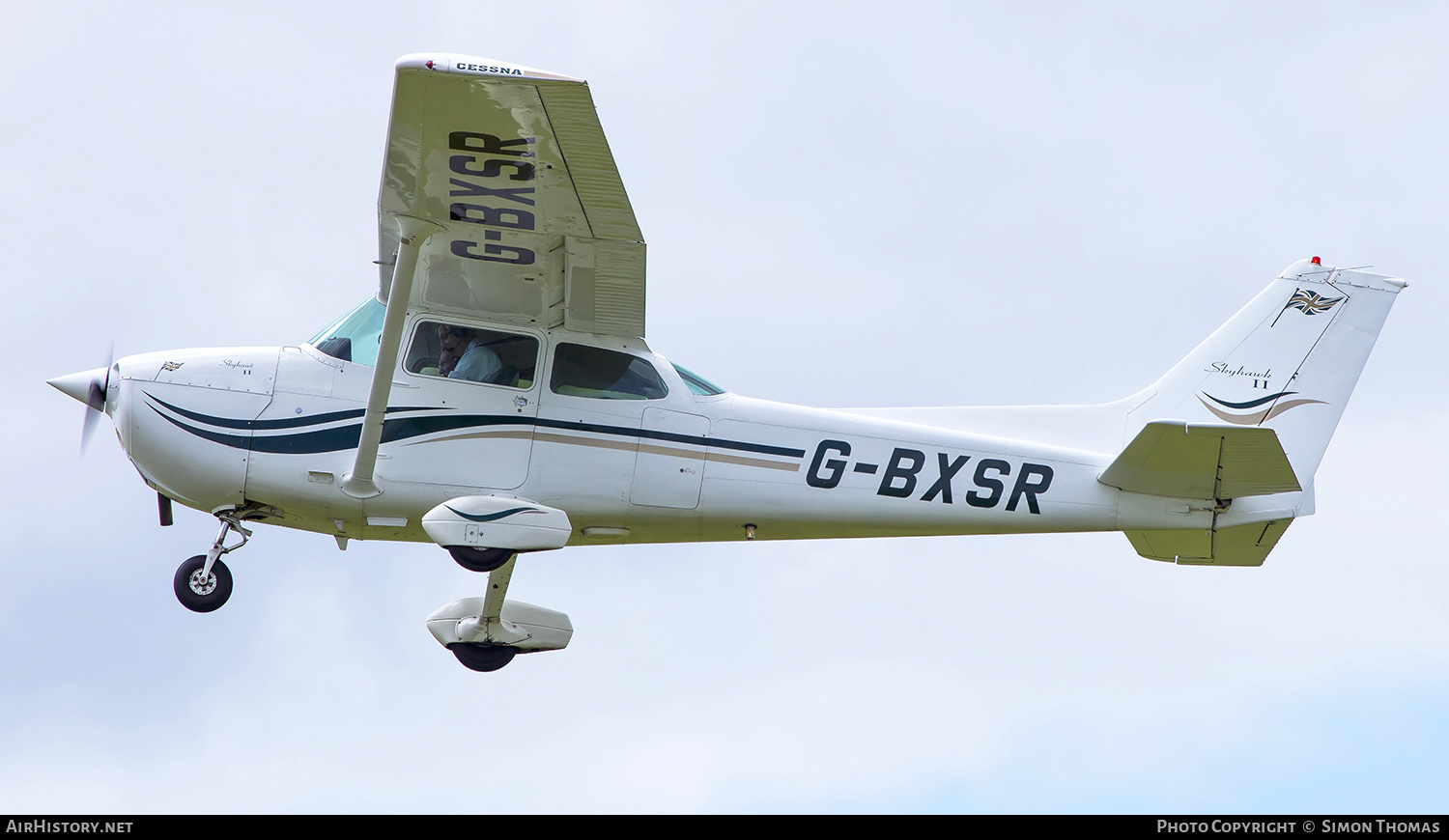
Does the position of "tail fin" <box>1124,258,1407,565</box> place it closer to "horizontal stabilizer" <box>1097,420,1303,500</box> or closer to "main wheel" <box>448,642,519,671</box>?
"horizontal stabilizer" <box>1097,420,1303,500</box>

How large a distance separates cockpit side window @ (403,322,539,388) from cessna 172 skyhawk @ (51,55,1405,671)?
0.05ft

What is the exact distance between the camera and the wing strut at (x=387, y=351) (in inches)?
366

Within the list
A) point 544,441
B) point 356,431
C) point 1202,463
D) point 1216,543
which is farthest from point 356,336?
point 1216,543

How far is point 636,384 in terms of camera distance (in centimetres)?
1019

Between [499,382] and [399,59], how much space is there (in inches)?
103

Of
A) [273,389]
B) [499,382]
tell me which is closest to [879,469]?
[499,382]

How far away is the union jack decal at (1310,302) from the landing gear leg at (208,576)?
8.24 metres

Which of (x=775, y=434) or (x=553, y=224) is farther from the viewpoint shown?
(x=775, y=434)

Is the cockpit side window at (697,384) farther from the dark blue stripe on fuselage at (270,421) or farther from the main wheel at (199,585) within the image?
the main wheel at (199,585)

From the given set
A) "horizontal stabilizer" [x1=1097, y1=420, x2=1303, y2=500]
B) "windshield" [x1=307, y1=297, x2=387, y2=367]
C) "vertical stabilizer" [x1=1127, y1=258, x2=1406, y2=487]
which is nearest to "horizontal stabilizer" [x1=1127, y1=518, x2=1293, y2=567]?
"horizontal stabilizer" [x1=1097, y1=420, x2=1303, y2=500]

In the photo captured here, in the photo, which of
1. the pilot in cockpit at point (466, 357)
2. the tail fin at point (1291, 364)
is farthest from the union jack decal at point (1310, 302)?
the pilot in cockpit at point (466, 357)

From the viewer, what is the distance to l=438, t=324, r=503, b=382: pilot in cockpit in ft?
32.9
